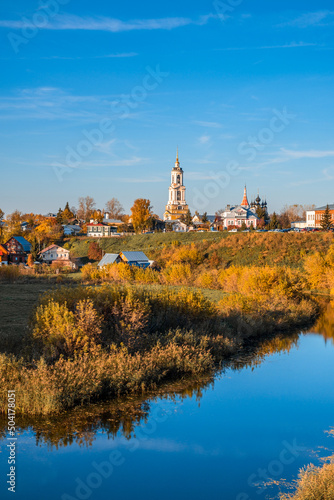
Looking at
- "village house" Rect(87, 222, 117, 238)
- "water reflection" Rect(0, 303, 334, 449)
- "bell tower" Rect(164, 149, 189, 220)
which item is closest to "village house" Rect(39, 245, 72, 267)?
"village house" Rect(87, 222, 117, 238)

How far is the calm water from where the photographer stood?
9367 mm

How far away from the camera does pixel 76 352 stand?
14.2 meters

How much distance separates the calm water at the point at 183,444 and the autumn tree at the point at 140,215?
275ft

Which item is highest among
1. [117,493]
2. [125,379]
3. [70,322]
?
[70,322]

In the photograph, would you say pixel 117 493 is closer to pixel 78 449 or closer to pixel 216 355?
pixel 78 449

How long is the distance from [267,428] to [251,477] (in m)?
2.50

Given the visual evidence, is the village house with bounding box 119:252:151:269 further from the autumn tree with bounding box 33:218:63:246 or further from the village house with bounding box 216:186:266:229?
the village house with bounding box 216:186:266:229

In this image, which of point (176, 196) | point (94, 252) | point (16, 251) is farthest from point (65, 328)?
point (176, 196)

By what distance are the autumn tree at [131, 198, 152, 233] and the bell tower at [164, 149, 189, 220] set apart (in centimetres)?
5587

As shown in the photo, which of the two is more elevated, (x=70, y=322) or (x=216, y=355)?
(x=70, y=322)

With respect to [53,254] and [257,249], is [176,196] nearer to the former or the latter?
[53,254]

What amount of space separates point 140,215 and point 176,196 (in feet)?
237

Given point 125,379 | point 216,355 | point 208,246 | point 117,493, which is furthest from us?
point 208,246

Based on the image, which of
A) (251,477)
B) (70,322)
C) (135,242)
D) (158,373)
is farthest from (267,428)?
(135,242)
